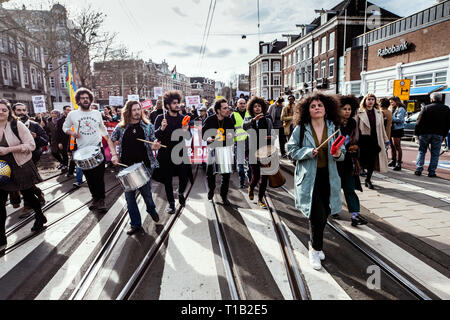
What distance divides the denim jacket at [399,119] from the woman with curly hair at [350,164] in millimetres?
4646

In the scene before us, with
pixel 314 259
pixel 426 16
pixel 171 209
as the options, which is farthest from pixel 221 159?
pixel 426 16

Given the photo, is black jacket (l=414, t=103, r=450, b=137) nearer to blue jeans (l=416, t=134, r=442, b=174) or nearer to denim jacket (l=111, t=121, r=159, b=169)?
blue jeans (l=416, t=134, r=442, b=174)

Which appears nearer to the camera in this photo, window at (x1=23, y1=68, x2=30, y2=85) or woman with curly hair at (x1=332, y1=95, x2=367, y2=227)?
woman with curly hair at (x1=332, y1=95, x2=367, y2=227)

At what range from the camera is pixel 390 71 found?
25797 mm

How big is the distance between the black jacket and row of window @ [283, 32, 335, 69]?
101 feet

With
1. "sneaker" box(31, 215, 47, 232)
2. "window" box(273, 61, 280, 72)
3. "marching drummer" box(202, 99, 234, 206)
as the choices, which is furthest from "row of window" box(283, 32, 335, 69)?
"sneaker" box(31, 215, 47, 232)

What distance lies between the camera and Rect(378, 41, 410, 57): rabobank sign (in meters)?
23.4

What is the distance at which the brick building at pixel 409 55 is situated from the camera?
20359 mm

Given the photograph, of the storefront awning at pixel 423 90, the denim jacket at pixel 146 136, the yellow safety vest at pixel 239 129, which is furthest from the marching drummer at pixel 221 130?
the storefront awning at pixel 423 90

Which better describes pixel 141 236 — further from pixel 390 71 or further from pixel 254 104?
pixel 390 71

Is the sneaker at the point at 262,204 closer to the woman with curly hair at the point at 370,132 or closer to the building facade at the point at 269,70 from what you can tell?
the woman with curly hair at the point at 370,132
